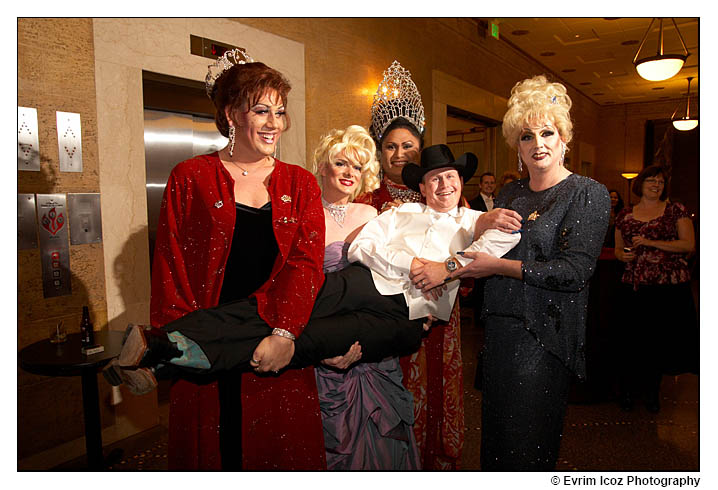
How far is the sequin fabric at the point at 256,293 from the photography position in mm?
1765

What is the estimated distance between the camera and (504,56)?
7.03 meters

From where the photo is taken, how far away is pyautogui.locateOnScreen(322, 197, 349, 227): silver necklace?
2213mm

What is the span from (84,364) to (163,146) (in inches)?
69.0

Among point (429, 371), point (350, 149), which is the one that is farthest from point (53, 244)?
point (429, 371)

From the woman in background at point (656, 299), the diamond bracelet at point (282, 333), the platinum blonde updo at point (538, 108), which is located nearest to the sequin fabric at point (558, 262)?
the platinum blonde updo at point (538, 108)

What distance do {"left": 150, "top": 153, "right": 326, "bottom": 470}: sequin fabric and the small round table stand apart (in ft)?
2.75

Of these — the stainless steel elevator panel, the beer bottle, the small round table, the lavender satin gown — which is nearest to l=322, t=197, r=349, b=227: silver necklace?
the lavender satin gown

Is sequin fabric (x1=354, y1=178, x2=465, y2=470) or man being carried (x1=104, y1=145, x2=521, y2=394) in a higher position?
man being carried (x1=104, y1=145, x2=521, y2=394)

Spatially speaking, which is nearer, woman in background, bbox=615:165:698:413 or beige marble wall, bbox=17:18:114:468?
beige marble wall, bbox=17:18:114:468

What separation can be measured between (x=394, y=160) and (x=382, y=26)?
110 inches

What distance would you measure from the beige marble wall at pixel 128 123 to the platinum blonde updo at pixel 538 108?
2.34 m

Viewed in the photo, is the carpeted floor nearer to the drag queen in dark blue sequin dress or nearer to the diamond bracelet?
the drag queen in dark blue sequin dress

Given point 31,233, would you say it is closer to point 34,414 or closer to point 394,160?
point 34,414
